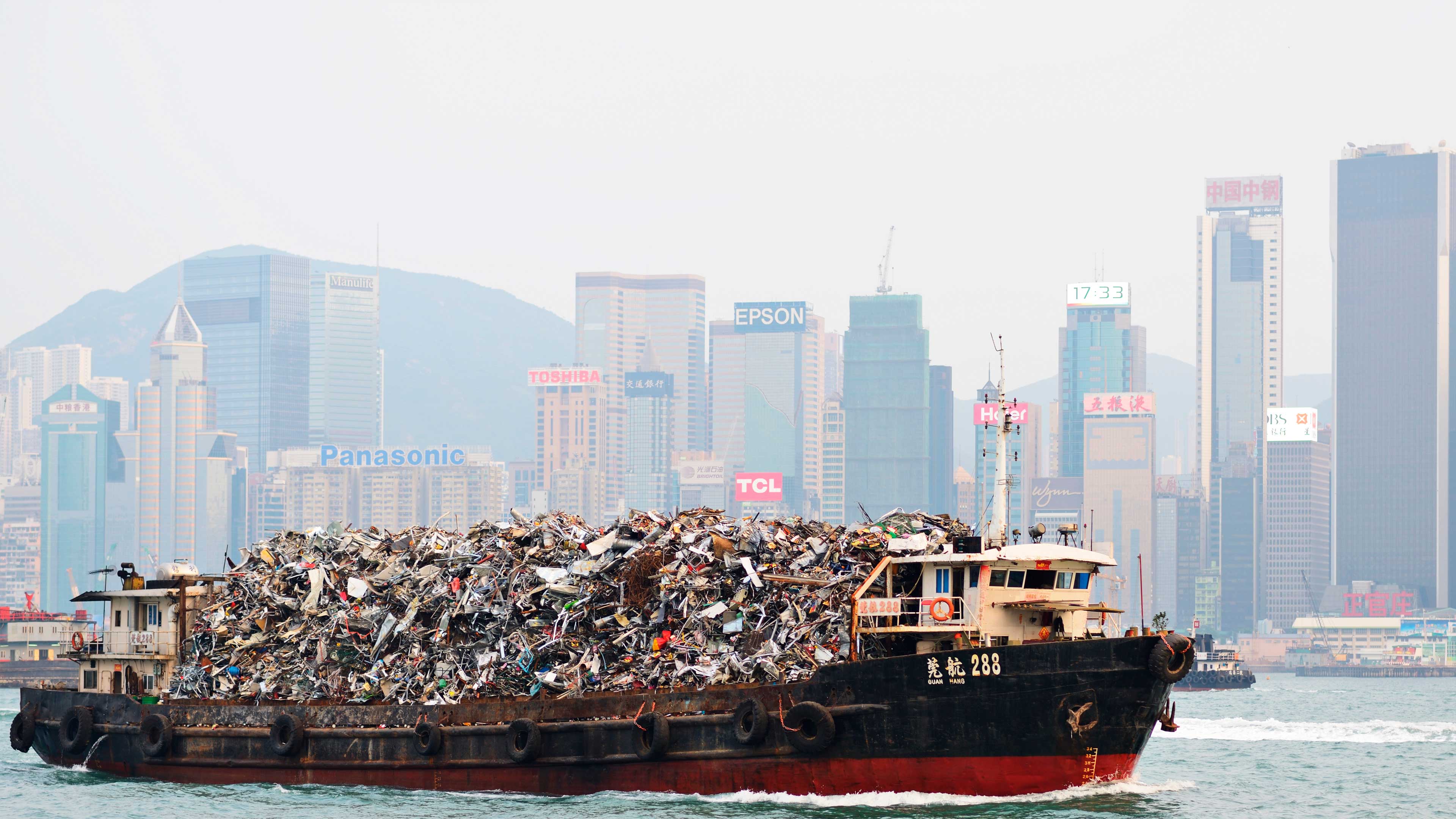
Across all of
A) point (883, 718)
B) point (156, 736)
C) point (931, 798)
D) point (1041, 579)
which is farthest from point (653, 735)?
point (156, 736)

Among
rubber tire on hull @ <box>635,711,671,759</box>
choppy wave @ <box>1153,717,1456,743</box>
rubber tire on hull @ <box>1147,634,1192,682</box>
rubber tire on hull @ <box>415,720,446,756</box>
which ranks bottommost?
choppy wave @ <box>1153,717,1456,743</box>

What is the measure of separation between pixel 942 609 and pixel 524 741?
36.2 ft

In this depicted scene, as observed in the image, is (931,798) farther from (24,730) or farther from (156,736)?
(24,730)

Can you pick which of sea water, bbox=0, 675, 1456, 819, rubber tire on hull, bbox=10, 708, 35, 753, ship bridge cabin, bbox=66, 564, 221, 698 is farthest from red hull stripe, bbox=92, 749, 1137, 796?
rubber tire on hull, bbox=10, 708, 35, 753

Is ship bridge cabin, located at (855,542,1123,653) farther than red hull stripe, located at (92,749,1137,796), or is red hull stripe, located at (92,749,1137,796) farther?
ship bridge cabin, located at (855,542,1123,653)

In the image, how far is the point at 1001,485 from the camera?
145ft

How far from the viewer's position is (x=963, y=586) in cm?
4200

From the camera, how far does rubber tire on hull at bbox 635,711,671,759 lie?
140 feet

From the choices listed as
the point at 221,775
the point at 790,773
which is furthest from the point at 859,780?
the point at 221,775

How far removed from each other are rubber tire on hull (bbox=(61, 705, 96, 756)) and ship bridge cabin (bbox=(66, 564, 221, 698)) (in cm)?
76

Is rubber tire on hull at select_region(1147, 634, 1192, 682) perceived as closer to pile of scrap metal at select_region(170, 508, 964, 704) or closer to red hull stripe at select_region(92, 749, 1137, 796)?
red hull stripe at select_region(92, 749, 1137, 796)

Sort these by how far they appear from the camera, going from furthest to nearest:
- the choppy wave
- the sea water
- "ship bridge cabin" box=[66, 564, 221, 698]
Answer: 1. the choppy wave
2. "ship bridge cabin" box=[66, 564, 221, 698]
3. the sea water

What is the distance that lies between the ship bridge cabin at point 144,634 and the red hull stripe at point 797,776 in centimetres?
952

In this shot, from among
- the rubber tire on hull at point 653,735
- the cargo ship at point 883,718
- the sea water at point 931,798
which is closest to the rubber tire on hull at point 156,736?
the sea water at point 931,798
